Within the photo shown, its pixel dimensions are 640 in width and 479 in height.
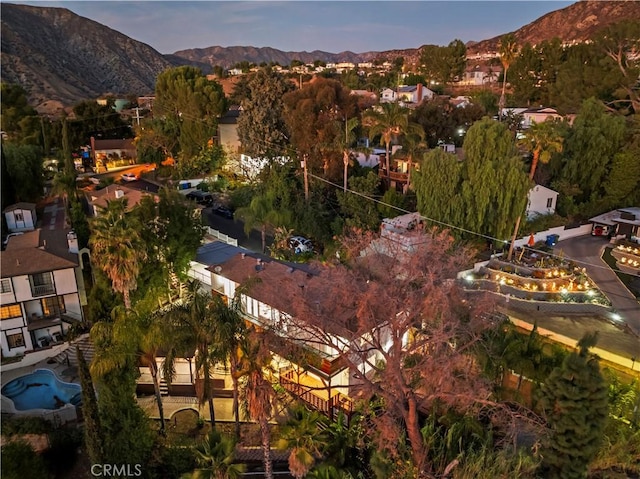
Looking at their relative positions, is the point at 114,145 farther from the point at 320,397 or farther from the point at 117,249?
the point at 320,397

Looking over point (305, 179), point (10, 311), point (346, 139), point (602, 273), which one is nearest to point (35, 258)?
point (10, 311)

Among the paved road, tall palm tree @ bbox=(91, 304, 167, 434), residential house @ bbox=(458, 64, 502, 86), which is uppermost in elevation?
residential house @ bbox=(458, 64, 502, 86)

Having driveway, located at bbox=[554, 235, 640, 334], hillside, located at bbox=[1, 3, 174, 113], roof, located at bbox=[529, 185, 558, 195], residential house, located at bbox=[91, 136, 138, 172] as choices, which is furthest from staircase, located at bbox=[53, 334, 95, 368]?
hillside, located at bbox=[1, 3, 174, 113]

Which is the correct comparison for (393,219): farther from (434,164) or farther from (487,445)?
(487,445)

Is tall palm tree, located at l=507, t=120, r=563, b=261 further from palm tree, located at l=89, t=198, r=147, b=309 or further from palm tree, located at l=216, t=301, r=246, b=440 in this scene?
palm tree, located at l=89, t=198, r=147, b=309

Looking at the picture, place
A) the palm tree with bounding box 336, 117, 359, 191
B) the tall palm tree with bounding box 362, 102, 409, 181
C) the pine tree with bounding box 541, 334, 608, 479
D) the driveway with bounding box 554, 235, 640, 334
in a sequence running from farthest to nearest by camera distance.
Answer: the palm tree with bounding box 336, 117, 359, 191, the tall palm tree with bounding box 362, 102, 409, 181, the driveway with bounding box 554, 235, 640, 334, the pine tree with bounding box 541, 334, 608, 479
